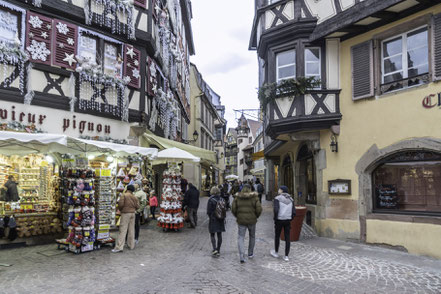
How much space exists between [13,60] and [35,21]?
1449 mm

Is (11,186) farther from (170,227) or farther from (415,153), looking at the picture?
(415,153)

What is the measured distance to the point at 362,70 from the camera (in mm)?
9664

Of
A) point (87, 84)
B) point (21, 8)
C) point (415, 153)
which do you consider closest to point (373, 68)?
point (415, 153)

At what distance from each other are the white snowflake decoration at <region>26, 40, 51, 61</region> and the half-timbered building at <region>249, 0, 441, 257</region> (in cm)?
677

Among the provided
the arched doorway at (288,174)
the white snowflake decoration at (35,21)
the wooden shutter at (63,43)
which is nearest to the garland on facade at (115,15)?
the wooden shutter at (63,43)

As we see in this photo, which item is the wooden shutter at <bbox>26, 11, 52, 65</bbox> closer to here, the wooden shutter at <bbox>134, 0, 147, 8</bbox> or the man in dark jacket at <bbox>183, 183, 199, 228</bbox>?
the wooden shutter at <bbox>134, 0, 147, 8</bbox>

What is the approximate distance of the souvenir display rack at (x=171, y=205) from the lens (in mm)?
11211

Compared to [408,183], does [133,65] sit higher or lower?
higher

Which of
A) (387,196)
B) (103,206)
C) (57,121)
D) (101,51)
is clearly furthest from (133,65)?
(387,196)

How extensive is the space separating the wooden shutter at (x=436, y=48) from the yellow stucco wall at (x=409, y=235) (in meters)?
3.45

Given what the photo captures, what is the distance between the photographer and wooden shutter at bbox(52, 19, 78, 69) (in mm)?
10367

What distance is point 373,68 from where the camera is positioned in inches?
371

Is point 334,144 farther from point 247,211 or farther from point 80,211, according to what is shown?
point 80,211

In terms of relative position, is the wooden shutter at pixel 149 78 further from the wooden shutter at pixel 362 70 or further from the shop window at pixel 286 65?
the wooden shutter at pixel 362 70
